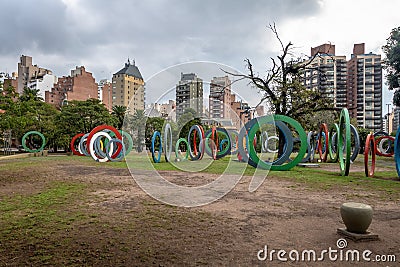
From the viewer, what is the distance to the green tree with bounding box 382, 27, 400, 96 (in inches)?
1024

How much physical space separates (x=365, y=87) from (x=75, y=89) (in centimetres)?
6337

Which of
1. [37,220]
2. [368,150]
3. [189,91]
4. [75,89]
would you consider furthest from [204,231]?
[75,89]

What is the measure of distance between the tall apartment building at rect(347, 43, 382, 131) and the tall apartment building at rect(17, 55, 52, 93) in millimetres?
78802

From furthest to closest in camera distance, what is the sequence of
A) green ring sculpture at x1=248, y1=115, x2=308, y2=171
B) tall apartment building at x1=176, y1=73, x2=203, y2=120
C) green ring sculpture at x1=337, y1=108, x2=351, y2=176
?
green ring sculpture at x1=248, y1=115, x2=308, y2=171 < green ring sculpture at x1=337, y1=108, x2=351, y2=176 < tall apartment building at x1=176, y1=73, x2=203, y2=120

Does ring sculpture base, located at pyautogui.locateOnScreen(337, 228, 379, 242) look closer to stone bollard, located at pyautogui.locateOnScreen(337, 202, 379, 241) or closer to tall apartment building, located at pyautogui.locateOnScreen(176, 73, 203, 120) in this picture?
stone bollard, located at pyautogui.locateOnScreen(337, 202, 379, 241)

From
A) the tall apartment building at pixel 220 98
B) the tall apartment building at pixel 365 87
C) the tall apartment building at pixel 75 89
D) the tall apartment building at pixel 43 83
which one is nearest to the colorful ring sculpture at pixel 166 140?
the tall apartment building at pixel 220 98

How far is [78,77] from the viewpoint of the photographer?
67.0 meters

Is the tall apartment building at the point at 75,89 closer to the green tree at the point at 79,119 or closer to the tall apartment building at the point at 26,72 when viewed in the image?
the tall apartment building at the point at 26,72

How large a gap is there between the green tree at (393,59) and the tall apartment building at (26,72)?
275ft

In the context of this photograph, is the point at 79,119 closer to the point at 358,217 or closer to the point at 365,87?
the point at 358,217

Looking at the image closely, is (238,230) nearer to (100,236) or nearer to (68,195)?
(100,236)

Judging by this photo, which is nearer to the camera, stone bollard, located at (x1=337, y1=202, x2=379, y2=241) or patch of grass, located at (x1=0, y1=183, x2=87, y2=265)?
patch of grass, located at (x1=0, y1=183, x2=87, y2=265)

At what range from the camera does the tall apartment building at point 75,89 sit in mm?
65812

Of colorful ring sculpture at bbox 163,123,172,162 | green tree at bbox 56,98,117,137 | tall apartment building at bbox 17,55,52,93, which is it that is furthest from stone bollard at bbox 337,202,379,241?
tall apartment building at bbox 17,55,52,93
